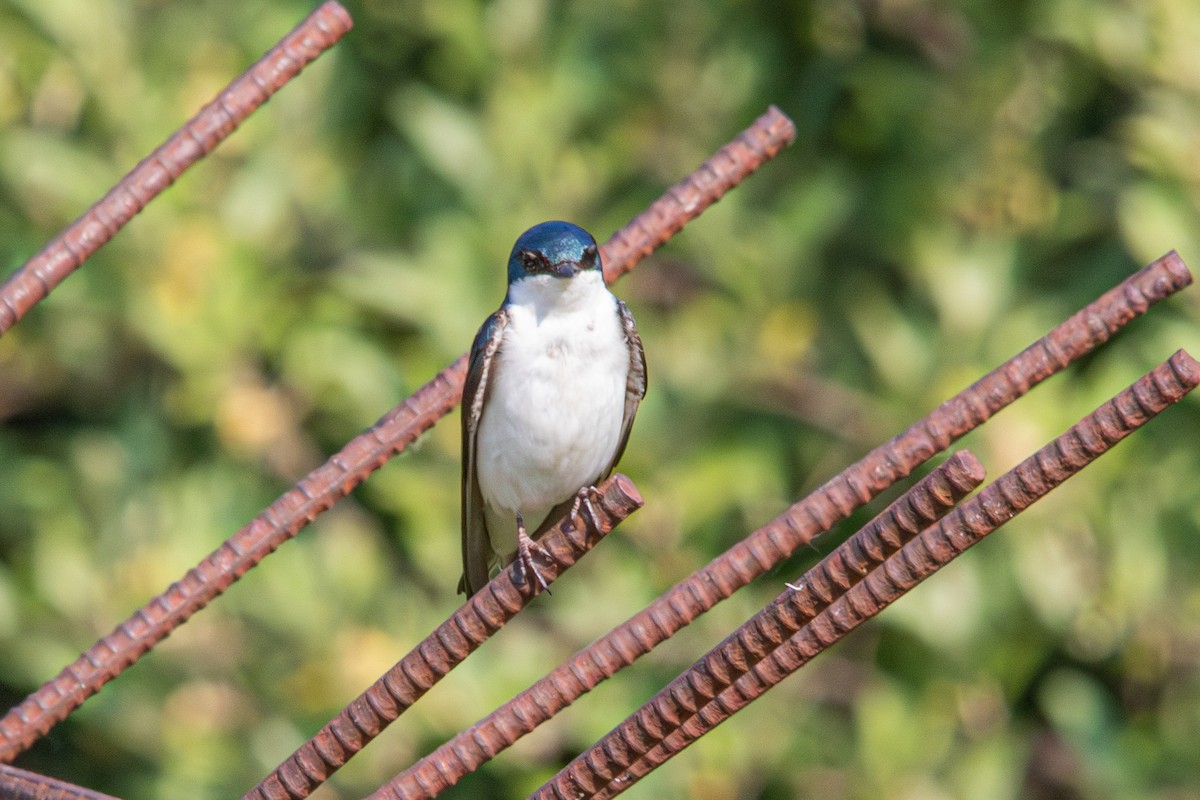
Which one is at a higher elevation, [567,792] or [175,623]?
[175,623]

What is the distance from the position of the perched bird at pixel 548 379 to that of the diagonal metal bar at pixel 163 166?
1.06m

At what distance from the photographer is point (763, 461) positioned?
134 inches

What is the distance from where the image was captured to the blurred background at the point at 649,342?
10.5 ft

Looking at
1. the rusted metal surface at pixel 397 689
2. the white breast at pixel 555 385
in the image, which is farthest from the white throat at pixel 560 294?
the rusted metal surface at pixel 397 689

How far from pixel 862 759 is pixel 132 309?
5.55 feet

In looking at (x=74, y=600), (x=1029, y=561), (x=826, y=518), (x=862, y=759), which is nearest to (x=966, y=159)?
(x=1029, y=561)

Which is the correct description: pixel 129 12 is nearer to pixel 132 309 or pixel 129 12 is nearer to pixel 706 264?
pixel 132 309

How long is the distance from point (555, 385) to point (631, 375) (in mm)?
189

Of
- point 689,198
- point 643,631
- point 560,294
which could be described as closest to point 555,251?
point 560,294

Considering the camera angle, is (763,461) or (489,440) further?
(763,461)

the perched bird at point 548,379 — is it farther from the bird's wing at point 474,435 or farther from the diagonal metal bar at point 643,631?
the diagonal metal bar at point 643,631

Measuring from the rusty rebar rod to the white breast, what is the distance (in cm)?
142

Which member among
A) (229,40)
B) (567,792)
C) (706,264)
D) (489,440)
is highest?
(229,40)

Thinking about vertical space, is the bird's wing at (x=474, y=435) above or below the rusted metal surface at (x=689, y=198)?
above
